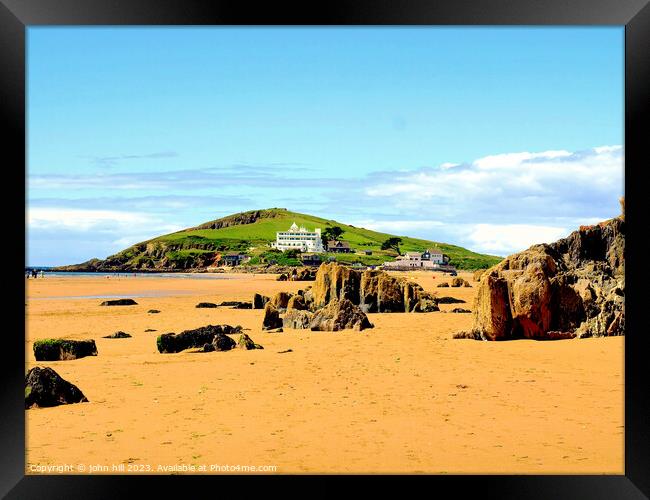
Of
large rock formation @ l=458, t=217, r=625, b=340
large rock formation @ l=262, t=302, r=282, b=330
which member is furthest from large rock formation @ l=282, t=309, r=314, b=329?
large rock formation @ l=458, t=217, r=625, b=340

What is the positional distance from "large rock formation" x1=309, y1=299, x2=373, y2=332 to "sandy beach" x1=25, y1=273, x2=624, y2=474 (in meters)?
2.84

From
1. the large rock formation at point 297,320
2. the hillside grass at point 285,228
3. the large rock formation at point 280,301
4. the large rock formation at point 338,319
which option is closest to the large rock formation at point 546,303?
the large rock formation at point 338,319

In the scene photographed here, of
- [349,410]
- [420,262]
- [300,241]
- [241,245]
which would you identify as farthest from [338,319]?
[241,245]

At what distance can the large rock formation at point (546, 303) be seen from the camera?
17062 millimetres

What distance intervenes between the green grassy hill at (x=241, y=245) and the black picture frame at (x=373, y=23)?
118 metres

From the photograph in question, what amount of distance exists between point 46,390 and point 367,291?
18894 millimetres

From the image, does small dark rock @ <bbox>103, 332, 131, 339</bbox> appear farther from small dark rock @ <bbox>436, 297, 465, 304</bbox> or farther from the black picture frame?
small dark rock @ <bbox>436, 297, 465, 304</bbox>

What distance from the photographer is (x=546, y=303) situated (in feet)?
56.2

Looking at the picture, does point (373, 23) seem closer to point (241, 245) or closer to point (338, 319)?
point (338, 319)

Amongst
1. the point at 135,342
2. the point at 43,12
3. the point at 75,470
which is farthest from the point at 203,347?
the point at 43,12

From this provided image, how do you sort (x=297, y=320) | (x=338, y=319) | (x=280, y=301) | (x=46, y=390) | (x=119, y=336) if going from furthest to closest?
(x=280, y=301), (x=297, y=320), (x=338, y=319), (x=119, y=336), (x=46, y=390)

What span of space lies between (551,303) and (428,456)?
10.3m

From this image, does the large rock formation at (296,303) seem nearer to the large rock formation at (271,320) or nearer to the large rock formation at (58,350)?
the large rock formation at (271,320)

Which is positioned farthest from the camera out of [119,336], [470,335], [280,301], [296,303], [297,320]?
[280,301]
